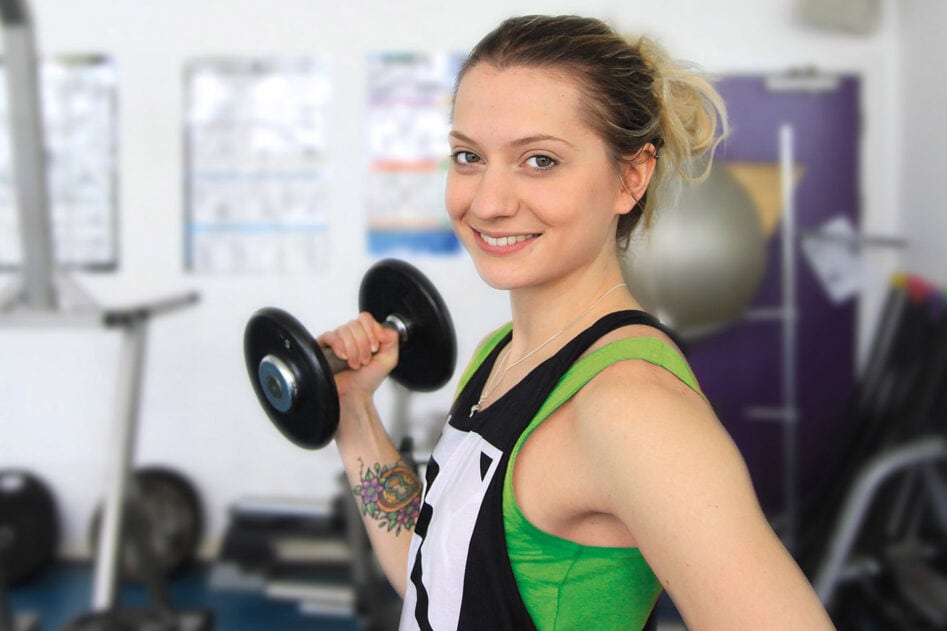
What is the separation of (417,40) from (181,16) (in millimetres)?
750

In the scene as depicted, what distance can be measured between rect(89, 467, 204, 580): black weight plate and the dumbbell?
6.01 feet

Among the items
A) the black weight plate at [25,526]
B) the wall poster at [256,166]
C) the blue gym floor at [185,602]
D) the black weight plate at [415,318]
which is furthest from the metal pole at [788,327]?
the black weight plate at [25,526]

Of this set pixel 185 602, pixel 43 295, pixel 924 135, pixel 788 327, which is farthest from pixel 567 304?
pixel 185 602

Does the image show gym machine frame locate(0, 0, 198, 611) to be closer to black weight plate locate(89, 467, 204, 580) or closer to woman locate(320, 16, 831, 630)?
black weight plate locate(89, 467, 204, 580)

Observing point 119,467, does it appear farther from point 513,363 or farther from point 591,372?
point 591,372

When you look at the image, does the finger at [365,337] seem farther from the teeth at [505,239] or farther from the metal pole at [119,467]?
the metal pole at [119,467]

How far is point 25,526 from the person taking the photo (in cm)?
262

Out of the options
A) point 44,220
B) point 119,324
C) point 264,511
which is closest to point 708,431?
point 119,324

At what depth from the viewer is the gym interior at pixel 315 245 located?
91.4 inches

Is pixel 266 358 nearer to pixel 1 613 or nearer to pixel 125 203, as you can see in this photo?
pixel 1 613

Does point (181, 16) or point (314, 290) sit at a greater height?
point (181, 16)

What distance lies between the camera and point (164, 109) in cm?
266

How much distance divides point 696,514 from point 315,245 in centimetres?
226

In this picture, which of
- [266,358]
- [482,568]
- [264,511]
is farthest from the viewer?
[264,511]
